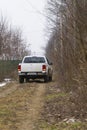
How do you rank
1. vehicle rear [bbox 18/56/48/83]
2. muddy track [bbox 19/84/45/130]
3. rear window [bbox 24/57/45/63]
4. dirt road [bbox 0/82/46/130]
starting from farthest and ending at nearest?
rear window [bbox 24/57/45/63] < vehicle rear [bbox 18/56/48/83] < dirt road [bbox 0/82/46/130] < muddy track [bbox 19/84/45/130]

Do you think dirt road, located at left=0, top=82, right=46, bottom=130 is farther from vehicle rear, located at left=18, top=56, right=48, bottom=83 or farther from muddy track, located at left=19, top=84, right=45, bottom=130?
vehicle rear, located at left=18, top=56, right=48, bottom=83

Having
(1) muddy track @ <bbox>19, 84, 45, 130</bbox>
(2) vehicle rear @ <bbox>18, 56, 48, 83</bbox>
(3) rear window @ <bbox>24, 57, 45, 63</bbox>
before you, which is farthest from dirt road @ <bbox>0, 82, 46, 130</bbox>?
(3) rear window @ <bbox>24, 57, 45, 63</bbox>

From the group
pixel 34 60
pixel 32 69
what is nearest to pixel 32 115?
pixel 32 69

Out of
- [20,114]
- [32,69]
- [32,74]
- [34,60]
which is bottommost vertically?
[32,74]

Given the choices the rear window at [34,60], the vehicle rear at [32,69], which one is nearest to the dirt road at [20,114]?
the vehicle rear at [32,69]

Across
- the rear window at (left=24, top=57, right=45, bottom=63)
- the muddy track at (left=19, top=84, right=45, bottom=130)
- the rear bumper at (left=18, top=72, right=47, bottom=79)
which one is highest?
the rear window at (left=24, top=57, right=45, bottom=63)

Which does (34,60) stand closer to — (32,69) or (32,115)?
(32,69)

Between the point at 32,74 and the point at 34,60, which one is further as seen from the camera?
the point at 34,60

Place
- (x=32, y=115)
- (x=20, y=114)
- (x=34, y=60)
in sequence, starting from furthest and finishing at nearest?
1. (x=34, y=60)
2. (x=20, y=114)
3. (x=32, y=115)

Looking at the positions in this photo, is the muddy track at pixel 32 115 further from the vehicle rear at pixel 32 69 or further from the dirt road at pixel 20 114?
the vehicle rear at pixel 32 69

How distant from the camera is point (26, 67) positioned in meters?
27.8

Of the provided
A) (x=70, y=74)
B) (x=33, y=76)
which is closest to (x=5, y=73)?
(x=33, y=76)

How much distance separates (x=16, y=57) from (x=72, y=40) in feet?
126

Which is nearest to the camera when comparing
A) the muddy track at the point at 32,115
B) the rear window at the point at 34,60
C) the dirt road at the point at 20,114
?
the muddy track at the point at 32,115
